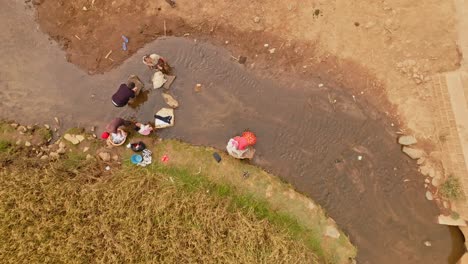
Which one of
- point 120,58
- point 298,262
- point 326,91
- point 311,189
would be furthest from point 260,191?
point 120,58

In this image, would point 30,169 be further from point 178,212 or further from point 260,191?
point 260,191

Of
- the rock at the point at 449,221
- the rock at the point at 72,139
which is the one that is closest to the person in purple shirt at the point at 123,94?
the rock at the point at 72,139

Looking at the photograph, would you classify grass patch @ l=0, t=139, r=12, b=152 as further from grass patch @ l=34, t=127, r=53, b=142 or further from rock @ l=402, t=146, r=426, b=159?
rock @ l=402, t=146, r=426, b=159

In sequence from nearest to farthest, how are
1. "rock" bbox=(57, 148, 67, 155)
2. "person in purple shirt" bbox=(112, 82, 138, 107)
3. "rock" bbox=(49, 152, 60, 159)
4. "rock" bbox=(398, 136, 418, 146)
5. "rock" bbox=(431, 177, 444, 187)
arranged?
"rock" bbox=(431, 177, 444, 187)
"rock" bbox=(398, 136, 418, 146)
"person in purple shirt" bbox=(112, 82, 138, 107)
"rock" bbox=(49, 152, 60, 159)
"rock" bbox=(57, 148, 67, 155)

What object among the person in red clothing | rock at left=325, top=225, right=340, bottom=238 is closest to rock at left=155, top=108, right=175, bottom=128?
the person in red clothing

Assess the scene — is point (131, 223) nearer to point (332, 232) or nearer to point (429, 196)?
point (332, 232)

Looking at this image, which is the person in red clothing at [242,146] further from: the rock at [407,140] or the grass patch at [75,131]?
the grass patch at [75,131]

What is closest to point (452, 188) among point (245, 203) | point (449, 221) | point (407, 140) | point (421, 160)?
point (449, 221)
